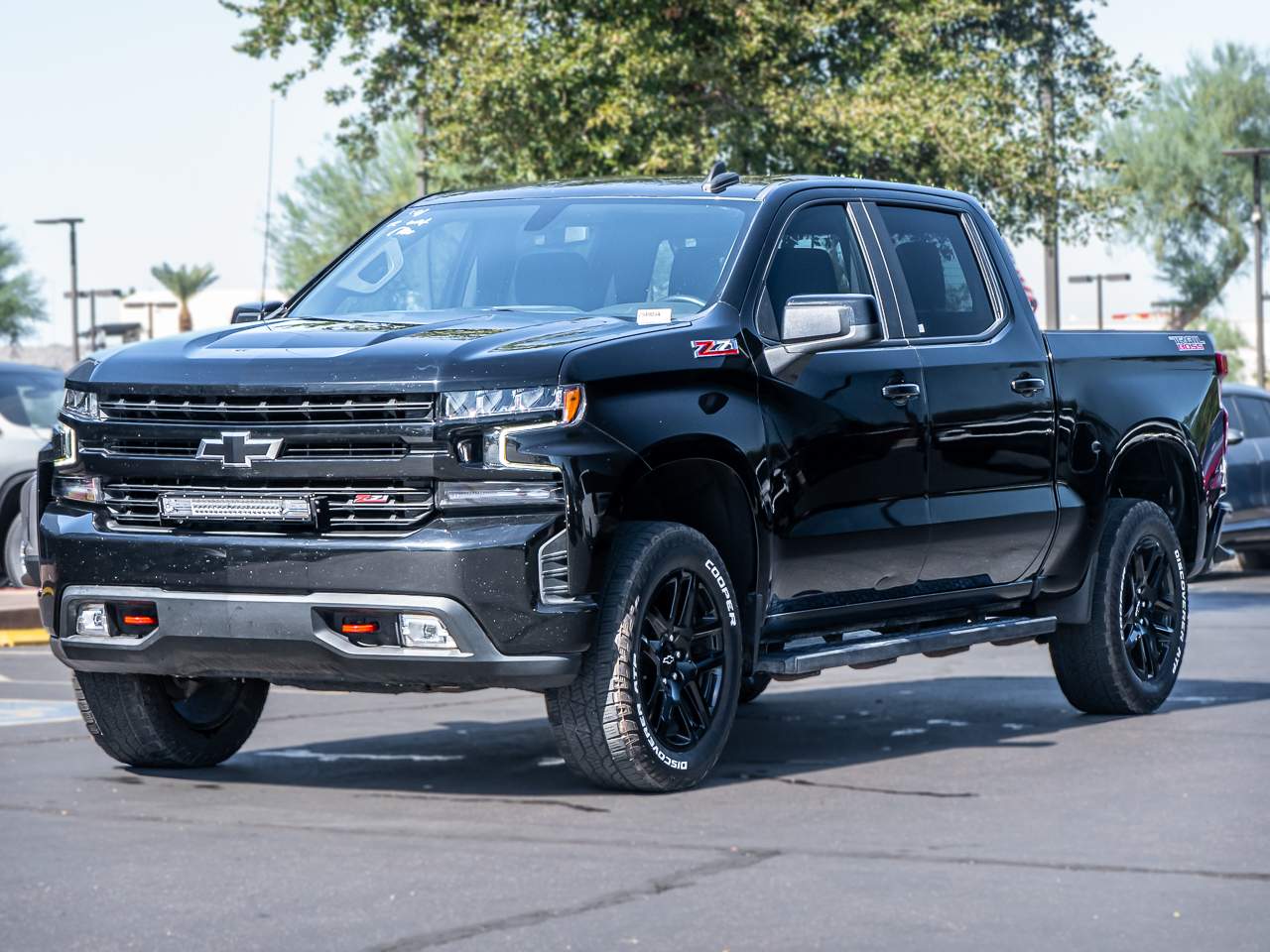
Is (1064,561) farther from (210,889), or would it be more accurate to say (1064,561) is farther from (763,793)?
(210,889)

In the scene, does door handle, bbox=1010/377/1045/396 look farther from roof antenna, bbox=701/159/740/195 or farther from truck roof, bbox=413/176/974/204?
roof antenna, bbox=701/159/740/195

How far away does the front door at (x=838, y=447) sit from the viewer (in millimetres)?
7820

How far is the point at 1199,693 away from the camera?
411 inches

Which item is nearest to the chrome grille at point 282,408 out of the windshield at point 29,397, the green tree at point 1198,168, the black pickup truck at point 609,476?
the black pickup truck at point 609,476

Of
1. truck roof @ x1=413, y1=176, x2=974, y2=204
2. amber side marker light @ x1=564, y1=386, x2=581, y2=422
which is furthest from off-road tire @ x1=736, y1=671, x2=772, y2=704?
amber side marker light @ x1=564, y1=386, x2=581, y2=422

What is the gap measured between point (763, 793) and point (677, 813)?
52 cm

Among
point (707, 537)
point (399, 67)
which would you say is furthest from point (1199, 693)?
point (399, 67)

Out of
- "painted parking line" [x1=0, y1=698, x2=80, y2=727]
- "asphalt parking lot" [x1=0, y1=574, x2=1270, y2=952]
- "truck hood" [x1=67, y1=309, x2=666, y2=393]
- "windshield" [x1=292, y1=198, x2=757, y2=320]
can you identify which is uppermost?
"windshield" [x1=292, y1=198, x2=757, y2=320]

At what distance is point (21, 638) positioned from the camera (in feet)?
47.0

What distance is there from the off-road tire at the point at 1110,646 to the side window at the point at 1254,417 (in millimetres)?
9871

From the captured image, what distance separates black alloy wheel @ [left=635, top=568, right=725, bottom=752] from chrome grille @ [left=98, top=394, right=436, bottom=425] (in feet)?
3.29

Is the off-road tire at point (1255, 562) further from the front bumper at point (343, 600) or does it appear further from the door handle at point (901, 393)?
the front bumper at point (343, 600)

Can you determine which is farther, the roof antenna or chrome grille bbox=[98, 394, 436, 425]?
the roof antenna

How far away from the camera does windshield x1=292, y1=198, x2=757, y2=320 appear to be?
797cm
